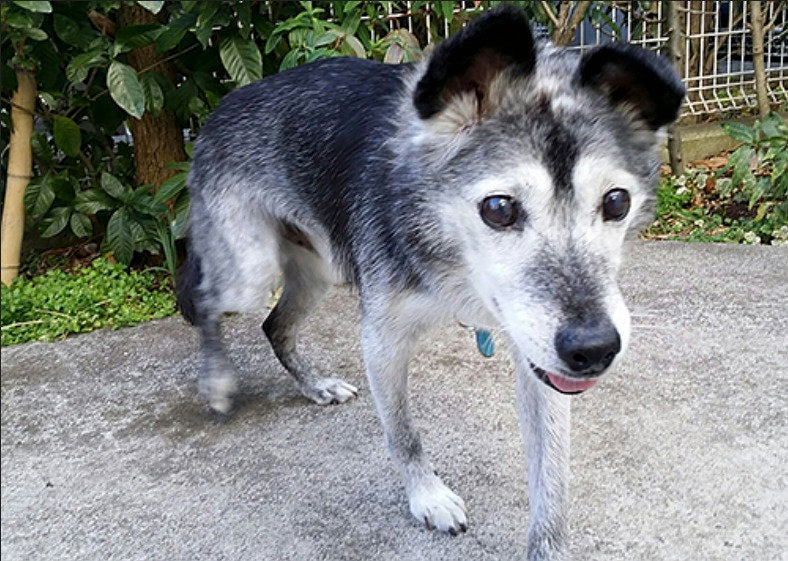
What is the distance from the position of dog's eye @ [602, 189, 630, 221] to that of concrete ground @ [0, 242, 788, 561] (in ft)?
3.39

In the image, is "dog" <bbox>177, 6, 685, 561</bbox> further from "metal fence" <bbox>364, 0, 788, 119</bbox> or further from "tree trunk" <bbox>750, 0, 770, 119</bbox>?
"tree trunk" <bbox>750, 0, 770, 119</bbox>

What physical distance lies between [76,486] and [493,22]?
5.62ft

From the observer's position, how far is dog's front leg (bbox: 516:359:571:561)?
2328mm

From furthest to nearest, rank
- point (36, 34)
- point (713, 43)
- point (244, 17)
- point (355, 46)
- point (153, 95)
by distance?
1. point (713, 43)
2. point (355, 46)
3. point (244, 17)
4. point (153, 95)
5. point (36, 34)

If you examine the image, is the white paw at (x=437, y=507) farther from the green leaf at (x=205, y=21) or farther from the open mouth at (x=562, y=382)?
the green leaf at (x=205, y=21)

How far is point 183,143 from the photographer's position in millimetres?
4039

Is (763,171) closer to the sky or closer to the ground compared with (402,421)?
closer to the ground

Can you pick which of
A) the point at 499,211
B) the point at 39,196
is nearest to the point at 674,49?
the point at 499,211

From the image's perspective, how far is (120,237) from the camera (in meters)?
2.76

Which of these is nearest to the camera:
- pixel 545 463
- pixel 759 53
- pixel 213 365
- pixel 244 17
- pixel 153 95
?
pixel 545 463

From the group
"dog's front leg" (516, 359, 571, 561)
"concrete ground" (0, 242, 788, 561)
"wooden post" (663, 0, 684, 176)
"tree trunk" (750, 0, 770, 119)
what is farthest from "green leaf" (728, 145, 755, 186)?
"dog's front leg" (516, 359, 571, 561)

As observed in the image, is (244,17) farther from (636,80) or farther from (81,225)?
(636,80)

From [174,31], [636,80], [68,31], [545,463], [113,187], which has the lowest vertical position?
[545,463]

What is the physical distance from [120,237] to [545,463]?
60.9 inches
